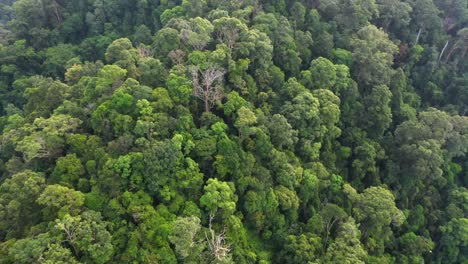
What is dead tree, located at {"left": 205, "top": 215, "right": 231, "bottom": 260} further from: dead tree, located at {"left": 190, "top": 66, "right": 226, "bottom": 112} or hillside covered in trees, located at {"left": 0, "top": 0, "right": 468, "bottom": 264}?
dead tree, located at {"left": 190, "top": 66, "right": 226, "bottom": 112}

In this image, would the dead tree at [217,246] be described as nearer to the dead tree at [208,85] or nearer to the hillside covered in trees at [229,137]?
the hillside covered in trees at [229,137]

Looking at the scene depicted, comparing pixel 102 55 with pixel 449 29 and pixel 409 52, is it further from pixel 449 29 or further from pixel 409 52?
pixel 449 29

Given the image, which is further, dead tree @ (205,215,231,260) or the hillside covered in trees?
the hillside covered in trees

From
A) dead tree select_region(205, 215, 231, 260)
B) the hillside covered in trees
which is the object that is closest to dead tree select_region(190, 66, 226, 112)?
the hillside covered in trees

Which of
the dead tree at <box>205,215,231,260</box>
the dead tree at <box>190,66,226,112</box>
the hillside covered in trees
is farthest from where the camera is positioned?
the dead tree at <box>190,66,226,112</box>

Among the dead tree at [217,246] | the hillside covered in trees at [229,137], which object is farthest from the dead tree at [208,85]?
the dead tree at [217,246]

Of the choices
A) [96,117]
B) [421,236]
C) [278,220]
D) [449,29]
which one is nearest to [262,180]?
[278,220]
